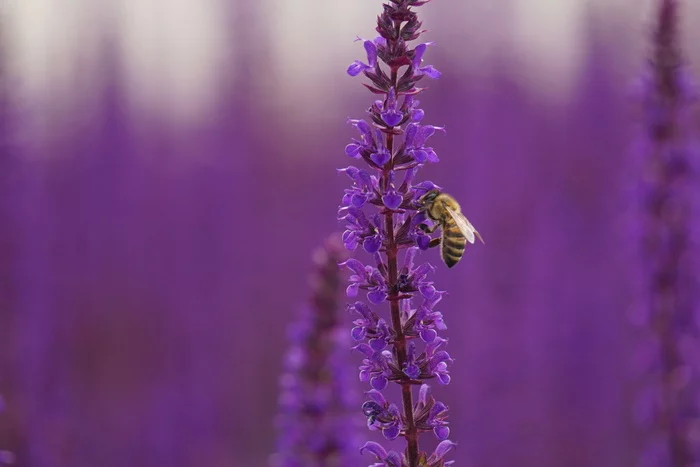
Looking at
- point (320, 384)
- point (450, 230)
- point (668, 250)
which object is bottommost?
point (320, 384)

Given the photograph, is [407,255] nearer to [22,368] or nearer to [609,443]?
[22,368]

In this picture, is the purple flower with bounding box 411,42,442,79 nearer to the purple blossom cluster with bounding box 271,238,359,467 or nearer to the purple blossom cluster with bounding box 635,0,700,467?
the purple blossom cluster with bounding box 271,238,359,467

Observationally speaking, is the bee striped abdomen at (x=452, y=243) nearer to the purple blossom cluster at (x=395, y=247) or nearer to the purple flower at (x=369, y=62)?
the purple blossom cluster at (x=395, y=247)

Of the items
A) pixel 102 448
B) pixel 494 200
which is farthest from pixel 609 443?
pixel 102 448

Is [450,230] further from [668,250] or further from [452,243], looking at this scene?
[668,250]

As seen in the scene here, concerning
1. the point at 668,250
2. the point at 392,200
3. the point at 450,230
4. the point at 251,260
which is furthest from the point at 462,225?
the point at 251,260
